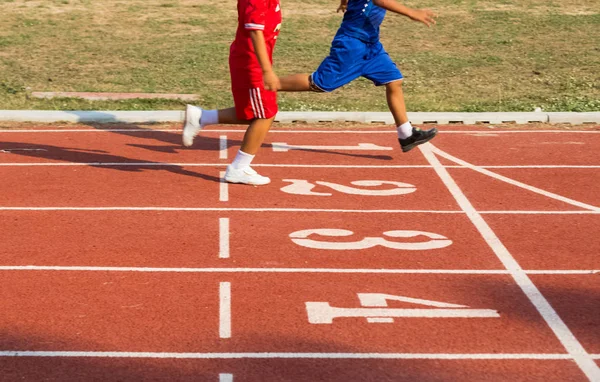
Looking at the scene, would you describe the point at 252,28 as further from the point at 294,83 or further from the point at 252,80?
the point at 294,83

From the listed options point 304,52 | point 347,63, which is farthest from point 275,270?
point 304,52

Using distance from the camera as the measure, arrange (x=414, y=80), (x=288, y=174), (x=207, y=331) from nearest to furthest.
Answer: (x=207, y=331) < (x=288, y=174) < (x=414, y=80)

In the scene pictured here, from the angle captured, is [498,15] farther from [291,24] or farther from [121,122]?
[121,122]

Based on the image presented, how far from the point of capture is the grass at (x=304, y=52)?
44.6 ft

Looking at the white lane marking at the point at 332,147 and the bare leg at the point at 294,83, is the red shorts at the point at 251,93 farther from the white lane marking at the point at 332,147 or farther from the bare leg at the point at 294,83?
the white lane marking at the point at 332,147

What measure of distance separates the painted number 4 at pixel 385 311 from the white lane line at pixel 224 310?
463 millimetres

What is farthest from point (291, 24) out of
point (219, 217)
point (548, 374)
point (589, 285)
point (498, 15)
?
point (548, 374)

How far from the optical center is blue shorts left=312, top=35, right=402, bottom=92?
381 inches

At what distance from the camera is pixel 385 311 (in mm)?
6527

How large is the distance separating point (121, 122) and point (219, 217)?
13.1 feet

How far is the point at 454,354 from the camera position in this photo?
5887 millimetres

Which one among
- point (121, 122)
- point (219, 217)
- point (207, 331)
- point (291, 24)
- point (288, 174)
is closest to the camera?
point (207, 331)

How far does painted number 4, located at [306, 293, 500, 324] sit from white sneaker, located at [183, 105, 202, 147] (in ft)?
11.3

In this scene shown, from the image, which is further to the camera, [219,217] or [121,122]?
[121,122]
